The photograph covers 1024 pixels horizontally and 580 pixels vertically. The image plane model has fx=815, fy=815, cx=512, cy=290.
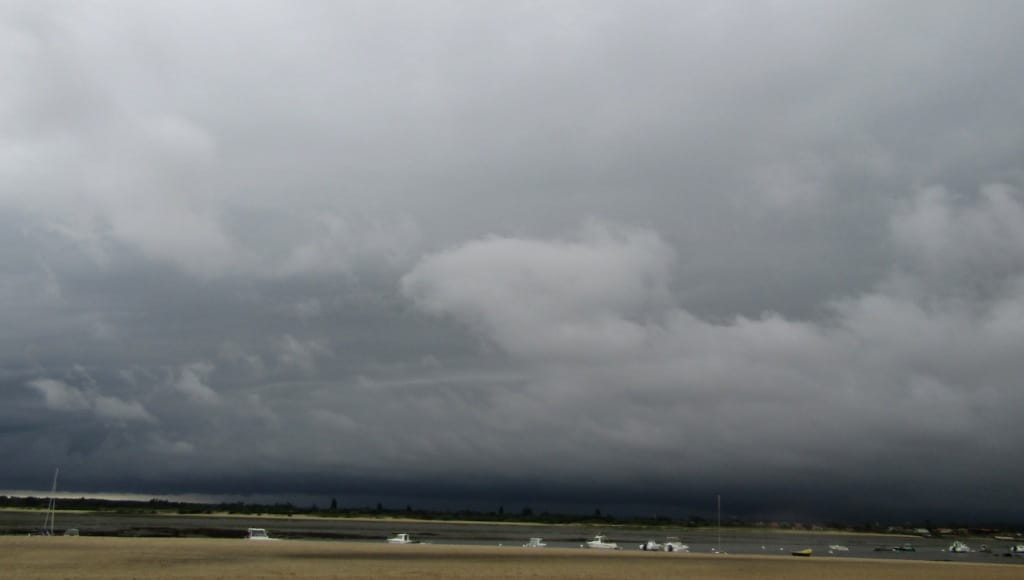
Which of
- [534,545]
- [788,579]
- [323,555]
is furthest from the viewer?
[534,545]

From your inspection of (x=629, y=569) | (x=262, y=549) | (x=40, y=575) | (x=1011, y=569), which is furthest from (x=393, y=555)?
(x=1011, y=569)

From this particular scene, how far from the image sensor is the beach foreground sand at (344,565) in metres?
52.6

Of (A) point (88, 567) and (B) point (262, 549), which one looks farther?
(B) point (262, 549)

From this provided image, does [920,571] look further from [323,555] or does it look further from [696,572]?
[323,555]

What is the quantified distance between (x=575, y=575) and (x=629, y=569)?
10.6 m

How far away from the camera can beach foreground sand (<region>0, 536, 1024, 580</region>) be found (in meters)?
52.6

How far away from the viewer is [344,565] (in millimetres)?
60688

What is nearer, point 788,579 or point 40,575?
point 40,575

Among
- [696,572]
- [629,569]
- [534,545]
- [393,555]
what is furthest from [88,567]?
[534,545]

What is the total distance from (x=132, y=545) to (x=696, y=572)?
171 feet

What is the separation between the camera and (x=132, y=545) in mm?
77000

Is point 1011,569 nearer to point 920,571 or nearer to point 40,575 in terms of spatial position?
point 920,571

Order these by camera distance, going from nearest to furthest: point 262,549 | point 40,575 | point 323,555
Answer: point 40,575
point 323,555
point 262,549

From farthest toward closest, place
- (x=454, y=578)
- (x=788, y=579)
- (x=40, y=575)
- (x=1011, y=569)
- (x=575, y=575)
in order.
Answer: (x=1011, y=569)
(x=788, y=579)
(x=575, y=575)
(x=454, y=578)
(x=40, y=575)
